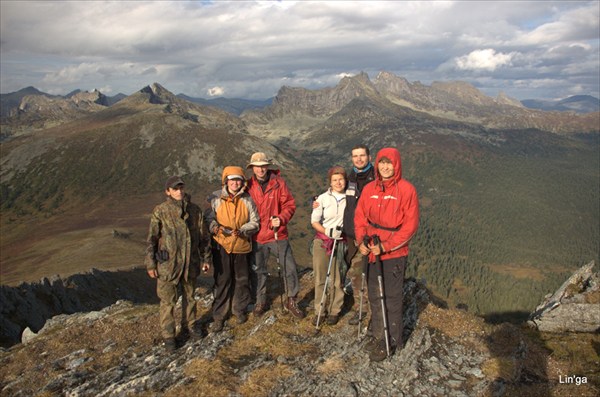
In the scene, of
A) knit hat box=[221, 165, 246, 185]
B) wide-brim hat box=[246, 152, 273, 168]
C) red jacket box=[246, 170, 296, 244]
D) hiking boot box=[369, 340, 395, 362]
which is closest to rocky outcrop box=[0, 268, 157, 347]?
red jacket box=[246, 170, 296, 244]

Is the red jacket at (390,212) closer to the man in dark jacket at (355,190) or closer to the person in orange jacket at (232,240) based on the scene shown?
the man in dark jacket at (355,190)

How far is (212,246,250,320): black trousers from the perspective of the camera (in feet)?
38.4

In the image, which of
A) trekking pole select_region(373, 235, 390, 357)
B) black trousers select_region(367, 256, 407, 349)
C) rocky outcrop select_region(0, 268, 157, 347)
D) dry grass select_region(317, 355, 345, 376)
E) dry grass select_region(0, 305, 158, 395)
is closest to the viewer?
dry grass select_region(317, 355, 345, 376)

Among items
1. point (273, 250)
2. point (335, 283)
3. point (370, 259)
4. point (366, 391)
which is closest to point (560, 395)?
point (366, 391)

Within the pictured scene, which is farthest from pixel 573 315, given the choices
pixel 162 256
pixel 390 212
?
pixel 162 256

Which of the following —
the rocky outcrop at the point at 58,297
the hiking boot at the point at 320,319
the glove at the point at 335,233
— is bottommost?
the rocky outcrop at the point at 58,297

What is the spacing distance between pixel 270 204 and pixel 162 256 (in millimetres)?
3349

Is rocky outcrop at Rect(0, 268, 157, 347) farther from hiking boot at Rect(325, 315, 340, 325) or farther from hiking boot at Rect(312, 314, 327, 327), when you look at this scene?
hiking boot at Rect(325, 315, 340, 325)

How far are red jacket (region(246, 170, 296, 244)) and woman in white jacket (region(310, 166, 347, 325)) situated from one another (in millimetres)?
1084

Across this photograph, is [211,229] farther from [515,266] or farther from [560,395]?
[515,266]

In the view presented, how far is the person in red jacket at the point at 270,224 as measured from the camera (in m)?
11.6

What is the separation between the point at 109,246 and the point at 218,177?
4211 inches

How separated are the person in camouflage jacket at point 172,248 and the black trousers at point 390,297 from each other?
468 cm

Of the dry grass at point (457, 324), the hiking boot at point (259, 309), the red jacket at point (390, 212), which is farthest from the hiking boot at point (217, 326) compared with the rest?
the dry grass at point (457, 324)
